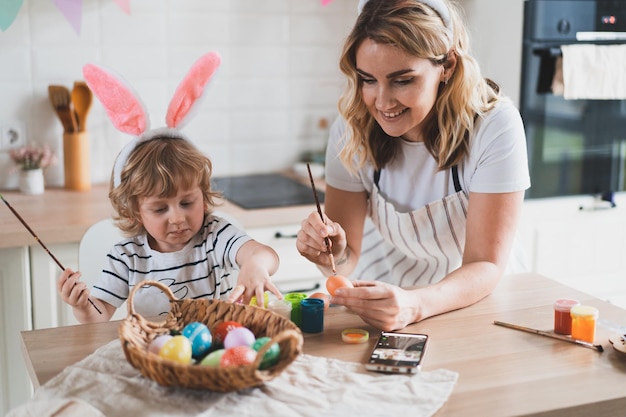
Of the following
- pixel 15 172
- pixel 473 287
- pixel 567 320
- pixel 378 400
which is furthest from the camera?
pixel 15 172

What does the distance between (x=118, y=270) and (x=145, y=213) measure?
0.16 m

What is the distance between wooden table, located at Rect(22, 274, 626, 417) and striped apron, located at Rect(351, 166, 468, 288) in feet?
0.95

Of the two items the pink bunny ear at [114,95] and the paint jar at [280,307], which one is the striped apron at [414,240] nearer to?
the paint jar at [280,307]

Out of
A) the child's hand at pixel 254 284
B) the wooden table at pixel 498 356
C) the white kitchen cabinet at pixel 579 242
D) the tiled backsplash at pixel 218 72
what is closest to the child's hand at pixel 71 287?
the wooden table at pixel 498 356

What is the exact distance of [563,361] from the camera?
1.45 meters

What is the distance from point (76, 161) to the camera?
2.89 meters

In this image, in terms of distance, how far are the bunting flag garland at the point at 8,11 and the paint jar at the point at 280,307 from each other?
165cm

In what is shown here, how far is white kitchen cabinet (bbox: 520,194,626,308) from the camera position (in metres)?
3.05

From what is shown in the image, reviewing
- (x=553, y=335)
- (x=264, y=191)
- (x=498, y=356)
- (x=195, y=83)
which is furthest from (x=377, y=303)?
(x=264, y=191)

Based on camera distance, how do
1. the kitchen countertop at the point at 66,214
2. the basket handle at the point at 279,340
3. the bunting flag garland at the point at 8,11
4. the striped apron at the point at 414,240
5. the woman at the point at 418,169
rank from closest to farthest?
the basket handle at the point at 279,340 < the woman at the point at 418,169 < the striped apron at the point at 414,240 < the kitchen countertop at the point at 66,214 < the bunting flag garland at the point at 8,11

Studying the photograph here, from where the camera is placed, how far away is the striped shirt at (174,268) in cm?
189

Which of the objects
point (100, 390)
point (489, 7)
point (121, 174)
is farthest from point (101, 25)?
point (100, 390)

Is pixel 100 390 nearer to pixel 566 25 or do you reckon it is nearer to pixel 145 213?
pixel 145 213

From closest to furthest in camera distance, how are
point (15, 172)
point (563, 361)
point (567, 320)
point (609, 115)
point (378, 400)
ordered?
point (378, 400) → point (563, 361) → point (567, 320) → point (15, 172) → point (609, 115)
